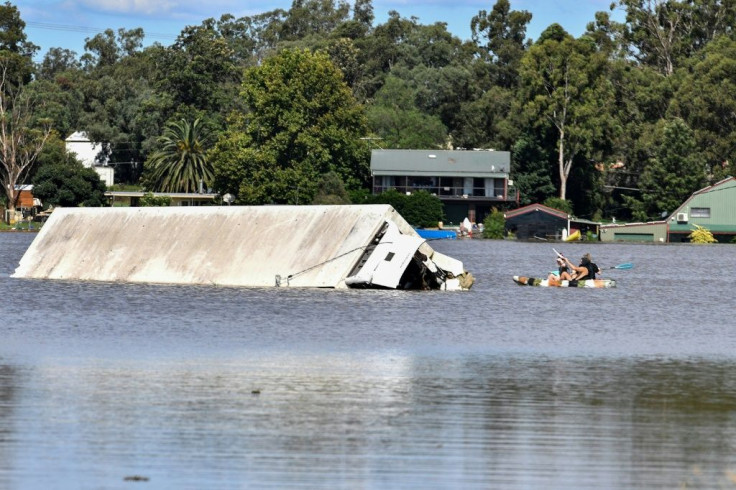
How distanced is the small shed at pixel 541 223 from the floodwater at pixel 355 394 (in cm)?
8028

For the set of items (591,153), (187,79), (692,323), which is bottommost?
(692,323)

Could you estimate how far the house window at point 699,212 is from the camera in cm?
12089

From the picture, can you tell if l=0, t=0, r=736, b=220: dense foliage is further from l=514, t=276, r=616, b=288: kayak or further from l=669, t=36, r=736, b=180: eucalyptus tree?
l=514, t=276, r=616, b=288: kayak

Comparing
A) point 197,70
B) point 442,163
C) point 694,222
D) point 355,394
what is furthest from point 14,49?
point 355,394

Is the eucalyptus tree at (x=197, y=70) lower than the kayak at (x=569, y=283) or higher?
higher

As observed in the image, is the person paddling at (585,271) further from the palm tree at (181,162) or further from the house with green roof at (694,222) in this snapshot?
the palm tree at (181,162)

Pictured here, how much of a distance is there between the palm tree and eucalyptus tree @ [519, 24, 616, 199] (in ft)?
109

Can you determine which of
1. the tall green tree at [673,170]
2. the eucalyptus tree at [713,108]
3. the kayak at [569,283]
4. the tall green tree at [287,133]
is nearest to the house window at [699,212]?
the tall green tree at [673,170]

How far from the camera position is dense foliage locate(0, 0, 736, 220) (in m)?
119

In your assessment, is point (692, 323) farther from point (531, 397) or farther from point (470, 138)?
point (470, 138)

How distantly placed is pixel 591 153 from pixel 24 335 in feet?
340

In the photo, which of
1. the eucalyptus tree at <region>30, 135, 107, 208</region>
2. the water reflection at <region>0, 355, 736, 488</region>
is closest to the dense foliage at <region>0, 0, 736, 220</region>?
the eucalyptus tree at <region>30, 135, 107, 208</region>

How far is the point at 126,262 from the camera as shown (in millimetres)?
48969

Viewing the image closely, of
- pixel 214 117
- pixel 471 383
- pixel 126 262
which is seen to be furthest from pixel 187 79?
pixel 471 383
